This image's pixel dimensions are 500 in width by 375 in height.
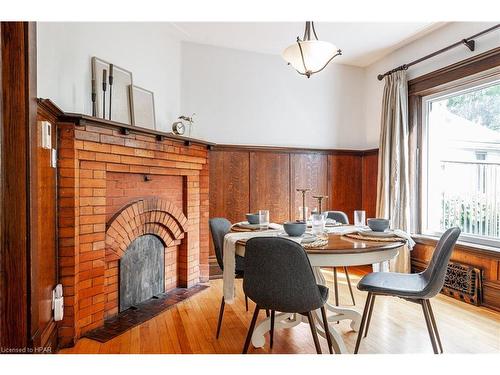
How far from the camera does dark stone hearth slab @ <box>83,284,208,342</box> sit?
2.42 meters

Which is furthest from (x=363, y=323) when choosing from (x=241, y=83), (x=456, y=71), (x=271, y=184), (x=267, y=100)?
(x=241, y=83)

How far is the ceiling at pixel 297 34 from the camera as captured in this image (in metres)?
3.49

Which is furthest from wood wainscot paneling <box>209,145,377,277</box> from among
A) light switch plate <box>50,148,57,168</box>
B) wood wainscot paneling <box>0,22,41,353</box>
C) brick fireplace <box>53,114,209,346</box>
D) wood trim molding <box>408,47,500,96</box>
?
wood wainscot paneling <box>0,22,41,353</box>

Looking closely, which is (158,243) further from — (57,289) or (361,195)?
(361,195)

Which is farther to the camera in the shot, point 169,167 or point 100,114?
point 169,167

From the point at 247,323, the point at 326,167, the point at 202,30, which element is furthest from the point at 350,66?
the point at 247,323

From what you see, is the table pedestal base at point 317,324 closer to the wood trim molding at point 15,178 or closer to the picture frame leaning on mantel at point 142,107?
the wood trim molding at point 15,178

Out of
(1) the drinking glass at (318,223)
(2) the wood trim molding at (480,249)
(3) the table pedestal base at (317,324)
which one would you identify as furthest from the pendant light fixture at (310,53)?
(2) the wood trim molding at (480,249)

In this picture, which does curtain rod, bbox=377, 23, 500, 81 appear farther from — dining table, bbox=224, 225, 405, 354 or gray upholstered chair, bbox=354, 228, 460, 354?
dining table, bbox=224, 225, 405, 354

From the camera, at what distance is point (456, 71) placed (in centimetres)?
331

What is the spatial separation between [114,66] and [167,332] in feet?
7.52

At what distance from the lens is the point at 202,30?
12.0ft

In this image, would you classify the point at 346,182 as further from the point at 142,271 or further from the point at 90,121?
the point at 90,121

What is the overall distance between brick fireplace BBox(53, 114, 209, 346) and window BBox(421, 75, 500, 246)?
102 inches
